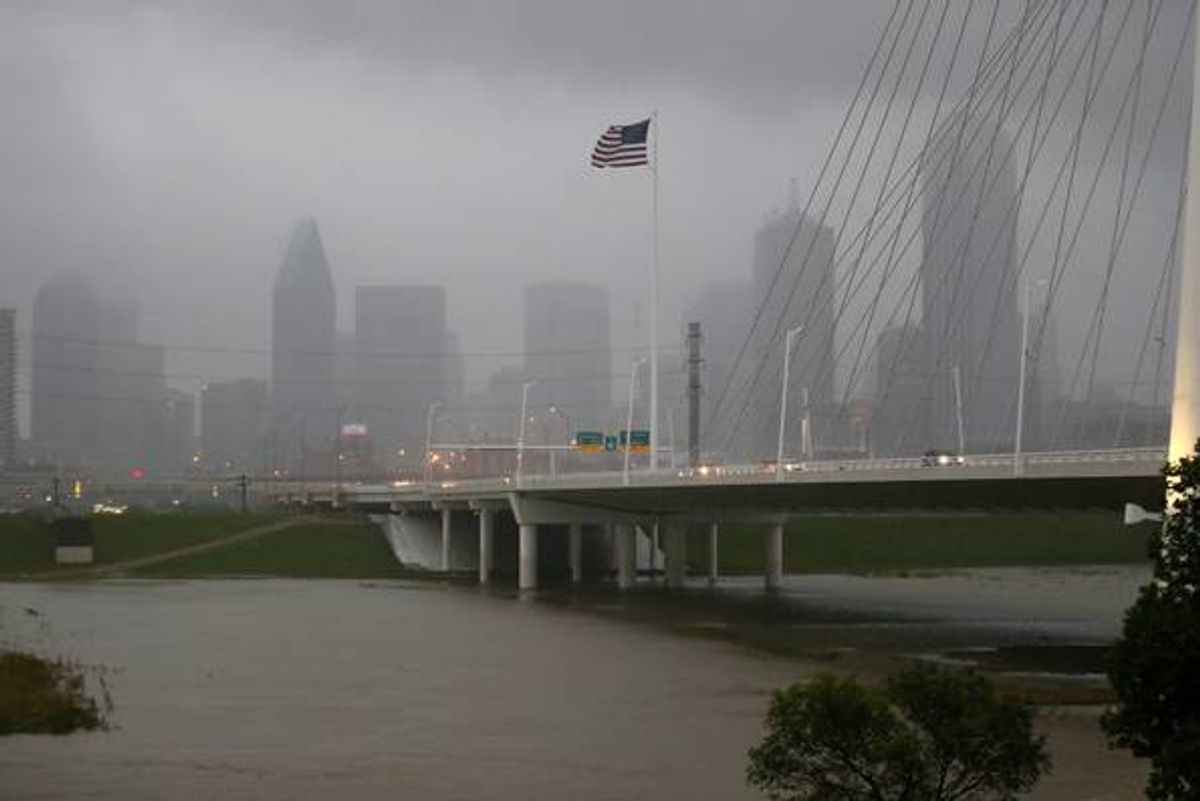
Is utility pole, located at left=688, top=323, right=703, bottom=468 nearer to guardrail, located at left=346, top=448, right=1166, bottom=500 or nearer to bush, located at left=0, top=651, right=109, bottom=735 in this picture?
guardrail, located at left=346, top=448, right=1166, bottom=500

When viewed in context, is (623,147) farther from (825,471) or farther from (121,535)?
(121,535)

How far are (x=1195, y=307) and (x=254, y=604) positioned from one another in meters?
38.7

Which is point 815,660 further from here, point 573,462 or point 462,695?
point 573,462

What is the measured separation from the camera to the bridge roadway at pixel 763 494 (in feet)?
140

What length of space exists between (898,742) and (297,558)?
72969mm

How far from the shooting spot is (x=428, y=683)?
117ft

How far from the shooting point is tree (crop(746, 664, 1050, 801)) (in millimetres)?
14789

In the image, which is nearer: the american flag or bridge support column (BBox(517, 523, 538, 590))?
the american flag

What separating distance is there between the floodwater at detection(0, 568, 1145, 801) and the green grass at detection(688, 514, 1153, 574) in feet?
69.9

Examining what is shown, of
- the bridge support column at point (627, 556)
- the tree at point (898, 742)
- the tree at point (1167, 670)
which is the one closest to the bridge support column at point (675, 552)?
the bridge support column at point (627, 556)

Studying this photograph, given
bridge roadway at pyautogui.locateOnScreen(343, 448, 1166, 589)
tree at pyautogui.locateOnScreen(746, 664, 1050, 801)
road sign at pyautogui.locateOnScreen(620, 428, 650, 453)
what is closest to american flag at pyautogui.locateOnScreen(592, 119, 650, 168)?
bridge roadway at pyautogui.locateOnScreen(343, 448, 1166, 589)

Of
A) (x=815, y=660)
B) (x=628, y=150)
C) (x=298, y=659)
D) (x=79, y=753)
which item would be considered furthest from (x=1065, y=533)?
(x=79, y=753)

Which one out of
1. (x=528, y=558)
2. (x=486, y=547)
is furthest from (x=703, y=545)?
(x=528, y=558)

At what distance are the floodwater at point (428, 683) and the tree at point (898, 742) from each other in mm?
7181
